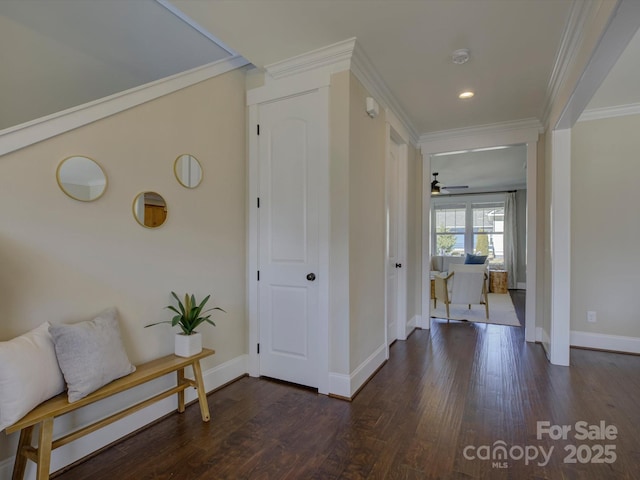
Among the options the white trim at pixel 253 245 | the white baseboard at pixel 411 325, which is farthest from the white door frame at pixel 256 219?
the white baseboard at pixel 411 325

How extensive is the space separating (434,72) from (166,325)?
2.87 m

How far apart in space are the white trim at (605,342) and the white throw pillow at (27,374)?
183 inches

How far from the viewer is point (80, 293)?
1.83 meters

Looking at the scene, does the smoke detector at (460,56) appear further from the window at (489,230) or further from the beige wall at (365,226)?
the window at (489,230)

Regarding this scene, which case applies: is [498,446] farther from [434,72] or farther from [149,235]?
[434,72]

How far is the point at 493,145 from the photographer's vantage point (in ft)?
13.5

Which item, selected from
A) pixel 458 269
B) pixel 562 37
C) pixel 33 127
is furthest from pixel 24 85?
pixel 458 269

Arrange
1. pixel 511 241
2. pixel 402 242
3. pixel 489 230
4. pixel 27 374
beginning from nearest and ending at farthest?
1. pixel 27 374
2. pixel 402 242
3. pixel 511 241
4. pixel 489 230

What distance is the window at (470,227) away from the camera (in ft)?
28.2

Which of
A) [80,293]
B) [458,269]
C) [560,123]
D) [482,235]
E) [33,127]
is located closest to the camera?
[33,127]

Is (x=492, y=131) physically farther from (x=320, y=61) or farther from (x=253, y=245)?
(x=253, y=245)

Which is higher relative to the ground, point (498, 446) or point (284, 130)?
point (284, 130)

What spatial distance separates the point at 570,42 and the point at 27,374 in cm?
363

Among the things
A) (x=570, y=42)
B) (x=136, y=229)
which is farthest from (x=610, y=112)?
(x=136, y=229)
